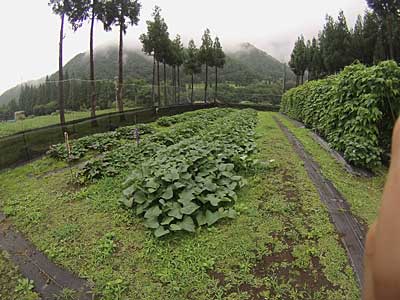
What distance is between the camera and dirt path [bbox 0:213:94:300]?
209 centimetres

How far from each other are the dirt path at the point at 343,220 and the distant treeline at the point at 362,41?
18.5 m

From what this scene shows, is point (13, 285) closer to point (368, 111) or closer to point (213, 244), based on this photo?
point (213, 244)

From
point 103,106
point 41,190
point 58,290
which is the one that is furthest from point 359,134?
point 103,106

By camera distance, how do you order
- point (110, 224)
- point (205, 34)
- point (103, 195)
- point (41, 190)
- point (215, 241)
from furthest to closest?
point (205, 34)
point (41, 190)
point (103, 195)
point (110, 224)
point (215, 241)

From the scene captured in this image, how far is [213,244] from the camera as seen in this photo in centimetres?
247

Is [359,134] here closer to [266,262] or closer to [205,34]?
[266,262]

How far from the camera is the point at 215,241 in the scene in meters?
2.51

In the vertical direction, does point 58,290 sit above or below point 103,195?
below

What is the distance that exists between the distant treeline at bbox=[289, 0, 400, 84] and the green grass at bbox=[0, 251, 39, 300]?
2159 centimetres

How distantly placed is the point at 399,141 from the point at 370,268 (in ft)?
0.70

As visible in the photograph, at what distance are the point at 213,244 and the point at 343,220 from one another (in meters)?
1.39

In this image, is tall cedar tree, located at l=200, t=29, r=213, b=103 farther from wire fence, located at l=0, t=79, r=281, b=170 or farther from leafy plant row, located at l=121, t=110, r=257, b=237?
leafy plant row, located at l=121, t=110, r=257, b=237

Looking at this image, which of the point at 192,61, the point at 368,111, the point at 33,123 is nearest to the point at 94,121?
the point at 33,123

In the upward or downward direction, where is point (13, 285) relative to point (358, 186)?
downward
